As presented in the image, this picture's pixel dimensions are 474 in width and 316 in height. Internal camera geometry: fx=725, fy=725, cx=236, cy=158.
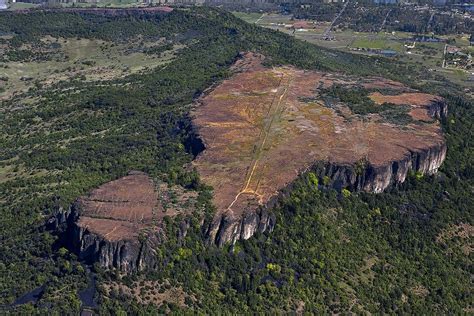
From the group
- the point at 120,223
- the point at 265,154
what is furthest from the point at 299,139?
the point at 120,223

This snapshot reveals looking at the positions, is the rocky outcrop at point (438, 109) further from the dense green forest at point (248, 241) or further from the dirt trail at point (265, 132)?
the dirt trail at point (265, 132)

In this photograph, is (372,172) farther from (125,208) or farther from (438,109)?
(125,208)

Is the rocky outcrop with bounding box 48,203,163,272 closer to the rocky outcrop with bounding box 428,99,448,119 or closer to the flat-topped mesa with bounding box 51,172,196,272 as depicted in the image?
the flat-topped mesa with bounding box 51,172,196,272

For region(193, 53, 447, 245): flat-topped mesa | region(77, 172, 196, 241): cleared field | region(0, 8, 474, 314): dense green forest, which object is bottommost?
region(0, 8, 474, 314): dense green forest

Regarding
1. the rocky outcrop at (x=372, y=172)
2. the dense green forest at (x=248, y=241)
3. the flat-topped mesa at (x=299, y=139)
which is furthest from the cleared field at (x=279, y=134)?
the dense green forest at (x=248, y=241)

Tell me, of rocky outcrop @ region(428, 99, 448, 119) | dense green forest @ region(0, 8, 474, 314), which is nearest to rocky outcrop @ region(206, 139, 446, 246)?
dense green forest @ region(0, 8, 474, 314)

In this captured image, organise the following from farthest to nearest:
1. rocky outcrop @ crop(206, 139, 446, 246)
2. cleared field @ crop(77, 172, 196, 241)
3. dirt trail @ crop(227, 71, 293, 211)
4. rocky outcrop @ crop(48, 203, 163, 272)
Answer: dirt trail @ crop(227, 71, 293, 211) → rocky outcrop @ crop(206, 139, 446, 246) → cleared field @ crop(77, 172, 196, 241) → rocky outcrop @ crop(48, 203, 163, 272)
